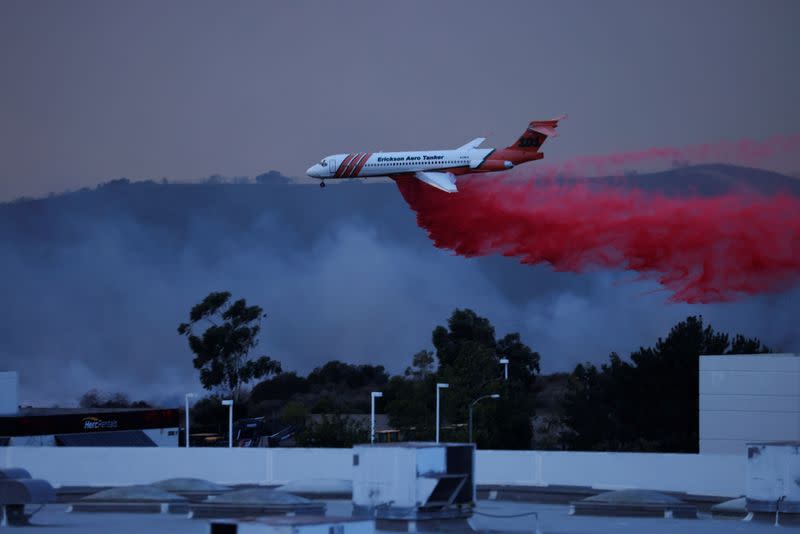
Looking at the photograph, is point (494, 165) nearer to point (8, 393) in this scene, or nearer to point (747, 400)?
point (747, 400)

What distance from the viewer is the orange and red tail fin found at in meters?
81.6

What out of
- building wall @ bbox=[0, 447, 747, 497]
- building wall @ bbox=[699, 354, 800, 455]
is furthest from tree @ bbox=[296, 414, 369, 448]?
building wall @ bbox=[0, 447, 747, 497]

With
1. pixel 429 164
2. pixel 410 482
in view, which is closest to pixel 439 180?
pixel 429 164

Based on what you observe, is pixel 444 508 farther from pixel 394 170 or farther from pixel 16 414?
pixel 16 414

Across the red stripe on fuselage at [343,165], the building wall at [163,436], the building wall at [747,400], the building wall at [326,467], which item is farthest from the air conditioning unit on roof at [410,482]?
the building wall at [163,436]

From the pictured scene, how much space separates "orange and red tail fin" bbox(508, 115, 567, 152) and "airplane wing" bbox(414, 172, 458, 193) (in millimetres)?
4736

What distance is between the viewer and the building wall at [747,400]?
7175 cm

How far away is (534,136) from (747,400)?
69.1 ft

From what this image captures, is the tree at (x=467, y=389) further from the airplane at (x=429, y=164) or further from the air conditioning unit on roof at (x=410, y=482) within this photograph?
the air conditioning unit on roof at (x=410, y=482)

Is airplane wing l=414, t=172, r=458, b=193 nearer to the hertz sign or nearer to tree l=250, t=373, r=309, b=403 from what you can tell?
the hertz sign

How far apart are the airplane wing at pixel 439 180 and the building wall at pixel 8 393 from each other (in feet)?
115

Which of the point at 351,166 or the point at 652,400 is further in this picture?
the point at 652,400

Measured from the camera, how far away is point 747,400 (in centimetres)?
7356

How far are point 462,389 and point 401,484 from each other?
86408mm
